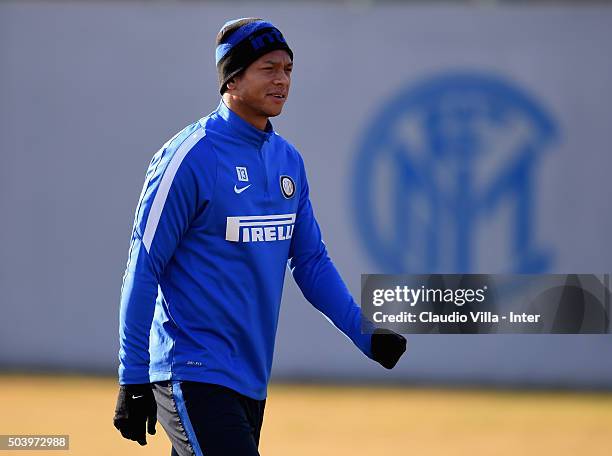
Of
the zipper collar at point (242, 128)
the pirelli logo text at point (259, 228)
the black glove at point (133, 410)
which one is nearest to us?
the black glove at point (133, 410)

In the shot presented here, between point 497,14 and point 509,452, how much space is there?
471 cm

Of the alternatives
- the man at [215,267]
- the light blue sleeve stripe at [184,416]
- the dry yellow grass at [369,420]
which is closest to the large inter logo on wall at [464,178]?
the dry yellow grass at [369,420]

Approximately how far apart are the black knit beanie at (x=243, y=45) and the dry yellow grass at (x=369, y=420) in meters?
4.06

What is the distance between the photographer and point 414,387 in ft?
36.3

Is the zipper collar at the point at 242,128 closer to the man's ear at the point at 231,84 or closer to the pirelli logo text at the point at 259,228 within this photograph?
the man's ear at the point at 231,84

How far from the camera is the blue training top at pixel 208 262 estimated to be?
3.61 m

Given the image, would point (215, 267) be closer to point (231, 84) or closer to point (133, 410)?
point (133, 410)

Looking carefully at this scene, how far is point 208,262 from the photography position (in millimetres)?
3729

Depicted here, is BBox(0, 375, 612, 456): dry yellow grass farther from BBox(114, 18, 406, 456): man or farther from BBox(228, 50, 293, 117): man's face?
BBox(228, 50, 293, 117): man's face

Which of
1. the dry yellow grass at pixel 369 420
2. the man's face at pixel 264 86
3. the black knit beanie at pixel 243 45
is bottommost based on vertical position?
the dry yellow grass at pixel 369 420

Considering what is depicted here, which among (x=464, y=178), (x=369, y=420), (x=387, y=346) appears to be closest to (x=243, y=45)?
(x=387, y=346)

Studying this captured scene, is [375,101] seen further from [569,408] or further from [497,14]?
[569,408]

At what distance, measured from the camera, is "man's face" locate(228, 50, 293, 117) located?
3.89 metres

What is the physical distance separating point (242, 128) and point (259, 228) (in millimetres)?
324
